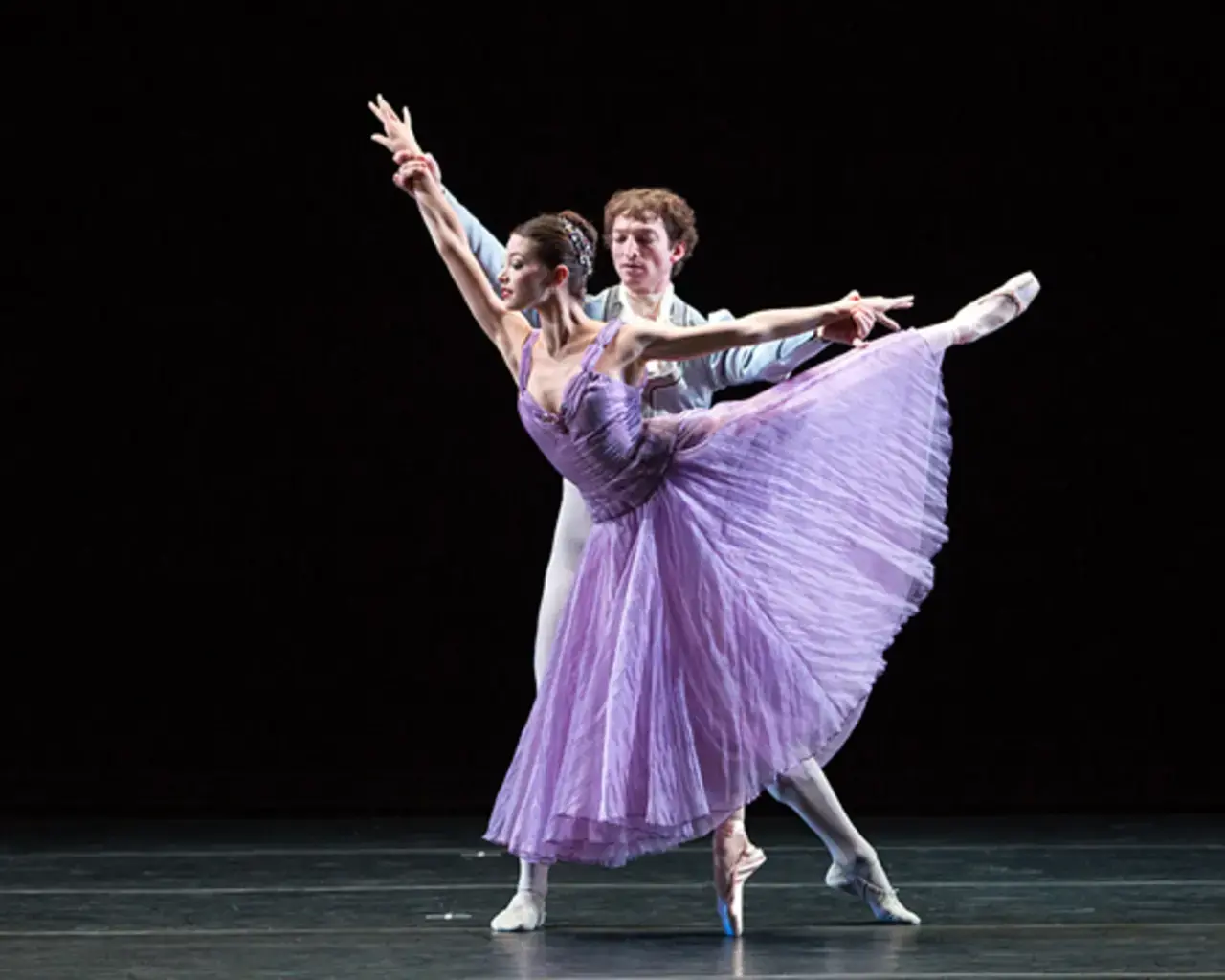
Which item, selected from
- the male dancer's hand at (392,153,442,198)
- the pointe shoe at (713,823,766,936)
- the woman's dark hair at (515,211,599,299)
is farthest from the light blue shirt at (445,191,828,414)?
the pointe shoe at (713,823,766,936)

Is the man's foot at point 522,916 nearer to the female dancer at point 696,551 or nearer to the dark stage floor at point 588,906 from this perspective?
the dark stage floor at point 588,906

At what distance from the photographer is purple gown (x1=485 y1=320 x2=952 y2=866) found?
277 centimetres

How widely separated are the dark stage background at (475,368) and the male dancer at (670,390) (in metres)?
1.61

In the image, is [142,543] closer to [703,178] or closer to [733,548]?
[703,178]

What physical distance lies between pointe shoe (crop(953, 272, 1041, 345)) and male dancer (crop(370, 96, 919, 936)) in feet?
0.75

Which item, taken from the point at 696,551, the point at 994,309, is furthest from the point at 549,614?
the point at 994,309

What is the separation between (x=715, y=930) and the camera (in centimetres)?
302

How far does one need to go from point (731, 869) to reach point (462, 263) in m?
0.97

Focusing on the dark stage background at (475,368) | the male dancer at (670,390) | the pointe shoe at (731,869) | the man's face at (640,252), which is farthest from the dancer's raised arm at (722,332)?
the dark stage background at (475,368)

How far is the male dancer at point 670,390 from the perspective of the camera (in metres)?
2.98

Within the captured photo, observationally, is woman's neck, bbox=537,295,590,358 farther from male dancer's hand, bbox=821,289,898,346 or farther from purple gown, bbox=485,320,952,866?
male dancer's hand, bbox=821,289,898,346

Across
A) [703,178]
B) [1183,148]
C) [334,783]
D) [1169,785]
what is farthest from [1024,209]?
[334,783]

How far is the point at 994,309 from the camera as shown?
3105 mm

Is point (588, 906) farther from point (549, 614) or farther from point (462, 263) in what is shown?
point (462, 263)
